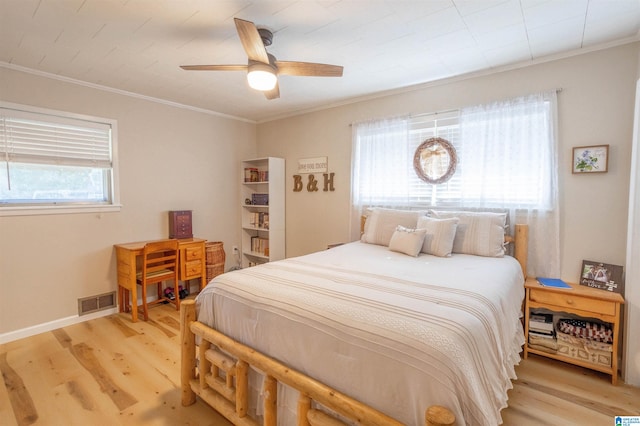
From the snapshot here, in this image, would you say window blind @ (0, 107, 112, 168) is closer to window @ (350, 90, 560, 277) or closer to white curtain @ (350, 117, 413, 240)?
white curtain @ (350, 117, 413, 240)

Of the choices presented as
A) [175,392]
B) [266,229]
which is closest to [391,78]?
[266,229]

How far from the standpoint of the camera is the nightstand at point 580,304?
2055 mm

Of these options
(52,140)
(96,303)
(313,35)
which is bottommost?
(96,303)

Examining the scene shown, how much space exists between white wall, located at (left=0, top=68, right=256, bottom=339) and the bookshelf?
172mm

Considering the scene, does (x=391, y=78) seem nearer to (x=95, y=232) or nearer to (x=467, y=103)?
(x=467, y=103)

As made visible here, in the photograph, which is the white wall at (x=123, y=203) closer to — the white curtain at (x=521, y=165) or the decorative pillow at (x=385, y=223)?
the decorative pillow at (x=385, y=223)

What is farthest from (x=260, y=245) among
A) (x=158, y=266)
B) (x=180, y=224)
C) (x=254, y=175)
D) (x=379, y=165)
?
(x=379, y=165)

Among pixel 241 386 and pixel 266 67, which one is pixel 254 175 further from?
pixel 241 386

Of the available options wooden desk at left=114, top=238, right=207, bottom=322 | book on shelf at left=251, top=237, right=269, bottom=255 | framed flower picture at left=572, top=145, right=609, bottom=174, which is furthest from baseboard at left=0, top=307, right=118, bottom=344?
framed flower picture at left=572, top=145, right=609, bottom=174

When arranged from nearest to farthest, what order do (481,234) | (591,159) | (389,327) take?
(389,327)
(591,159)
(481,234)

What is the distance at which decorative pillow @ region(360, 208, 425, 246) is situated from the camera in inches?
116

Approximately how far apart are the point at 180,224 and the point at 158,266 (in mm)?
629

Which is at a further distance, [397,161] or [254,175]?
[254,175]

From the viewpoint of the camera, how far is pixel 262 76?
1.97 meters
